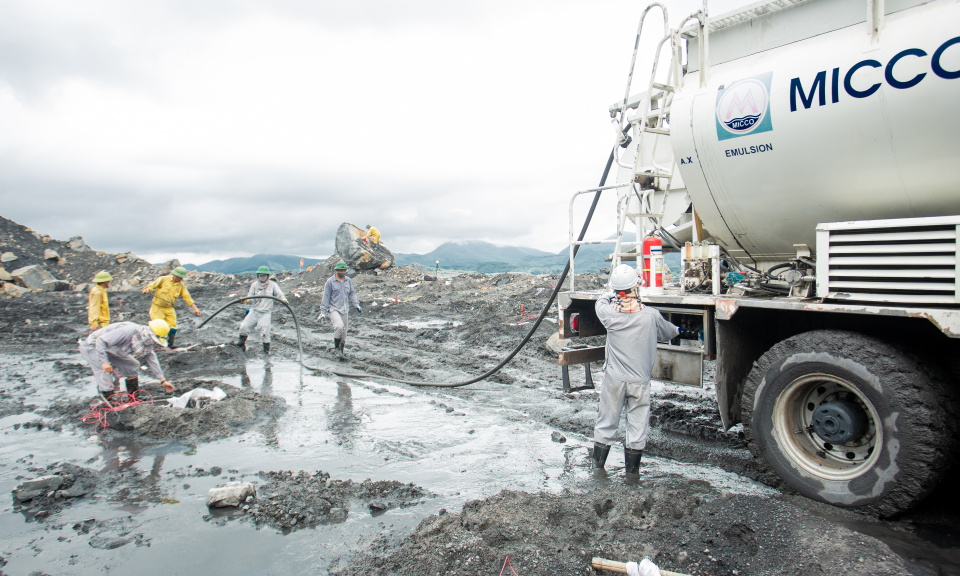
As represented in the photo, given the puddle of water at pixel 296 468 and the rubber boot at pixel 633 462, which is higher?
the rubber boot at pixel 633 462

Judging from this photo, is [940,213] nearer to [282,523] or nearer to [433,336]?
[282,523]

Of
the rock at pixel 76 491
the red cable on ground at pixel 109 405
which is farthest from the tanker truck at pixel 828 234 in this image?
the red cable on ground at pixel 109 405

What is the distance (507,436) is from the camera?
17.7 feet

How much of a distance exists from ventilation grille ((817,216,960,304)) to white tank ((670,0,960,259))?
0.39 m

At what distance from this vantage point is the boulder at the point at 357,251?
964 inches

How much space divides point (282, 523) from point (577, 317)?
11.2ft

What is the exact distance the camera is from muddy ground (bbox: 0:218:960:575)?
118 inches

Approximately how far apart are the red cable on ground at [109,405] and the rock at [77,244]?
3065 centimetres

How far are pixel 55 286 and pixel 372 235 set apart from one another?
14670 mm

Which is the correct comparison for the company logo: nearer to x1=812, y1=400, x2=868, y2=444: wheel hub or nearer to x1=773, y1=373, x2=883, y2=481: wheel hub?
x1=773, y1=373, x2=883, y2=481: wheel hub

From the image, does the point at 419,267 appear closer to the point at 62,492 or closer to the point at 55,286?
the point at 55,286

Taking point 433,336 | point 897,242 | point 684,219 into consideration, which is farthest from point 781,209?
point 433,336

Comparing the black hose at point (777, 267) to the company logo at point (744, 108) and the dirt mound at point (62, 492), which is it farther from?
the dirt mound at point (62, 492)

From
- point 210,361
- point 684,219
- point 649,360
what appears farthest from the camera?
point 210,361
